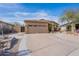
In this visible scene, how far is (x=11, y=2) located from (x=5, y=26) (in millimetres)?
243

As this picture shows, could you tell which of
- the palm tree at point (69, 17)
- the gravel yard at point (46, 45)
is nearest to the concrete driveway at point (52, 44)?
the gravel yard at point (46, 45)

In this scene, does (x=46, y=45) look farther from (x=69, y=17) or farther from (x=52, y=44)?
(x=69, y=17)

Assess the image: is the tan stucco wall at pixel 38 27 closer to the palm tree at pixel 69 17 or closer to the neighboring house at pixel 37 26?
the neighboring house at pixel 37 26

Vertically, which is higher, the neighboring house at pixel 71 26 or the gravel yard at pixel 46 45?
the neighboring house at pixel 71 26

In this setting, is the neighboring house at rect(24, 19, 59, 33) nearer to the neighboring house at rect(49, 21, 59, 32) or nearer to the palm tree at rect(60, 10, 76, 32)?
the neighboring house at rect(49, 21, 59, 32)

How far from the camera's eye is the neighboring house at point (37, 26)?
2.46m

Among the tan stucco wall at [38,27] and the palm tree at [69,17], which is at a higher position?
the palm tree at [69,17]

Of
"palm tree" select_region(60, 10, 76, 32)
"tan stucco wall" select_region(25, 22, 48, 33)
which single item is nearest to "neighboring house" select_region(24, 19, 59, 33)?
"tan stucco wall" select_region(25, 22, 48, 33)

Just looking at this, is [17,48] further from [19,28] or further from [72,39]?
[72,39]

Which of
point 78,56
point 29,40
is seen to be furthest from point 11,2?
point 78,56

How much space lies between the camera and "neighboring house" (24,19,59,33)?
246cm

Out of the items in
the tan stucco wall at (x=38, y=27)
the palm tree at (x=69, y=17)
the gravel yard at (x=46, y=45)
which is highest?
the palm tree at (x=69, y=17)

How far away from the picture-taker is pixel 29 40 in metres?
2.47

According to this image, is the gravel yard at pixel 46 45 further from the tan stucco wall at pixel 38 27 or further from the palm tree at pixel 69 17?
the palm tree at pixel 69 17
